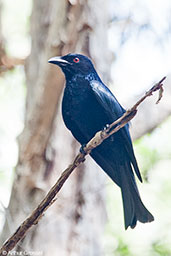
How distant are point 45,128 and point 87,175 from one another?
729 millimetres

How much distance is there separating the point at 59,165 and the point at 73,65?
1512mm

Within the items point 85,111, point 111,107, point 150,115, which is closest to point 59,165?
point 150,115

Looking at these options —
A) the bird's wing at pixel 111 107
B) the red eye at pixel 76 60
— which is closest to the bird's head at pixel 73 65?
the red eye at pixel 76 60

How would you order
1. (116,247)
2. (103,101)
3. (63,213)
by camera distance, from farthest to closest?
(116,247), (63,213), (103,101)

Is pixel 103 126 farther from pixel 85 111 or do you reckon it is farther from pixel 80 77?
pixel 80 77

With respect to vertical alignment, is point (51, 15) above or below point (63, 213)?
above

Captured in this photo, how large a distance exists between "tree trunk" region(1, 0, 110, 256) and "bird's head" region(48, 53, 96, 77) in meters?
0.97

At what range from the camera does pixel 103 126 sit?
3.80 m

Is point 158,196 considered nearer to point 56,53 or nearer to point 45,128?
point 45,128

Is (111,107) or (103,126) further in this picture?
(103,126)

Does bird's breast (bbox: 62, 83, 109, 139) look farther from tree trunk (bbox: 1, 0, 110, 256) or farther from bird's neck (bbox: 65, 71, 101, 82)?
tree trunk (bbox: 1, 0, 110, 256)

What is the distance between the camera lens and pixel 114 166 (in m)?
3.86

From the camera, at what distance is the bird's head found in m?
4.13

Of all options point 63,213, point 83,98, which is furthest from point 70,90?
point 63,213
